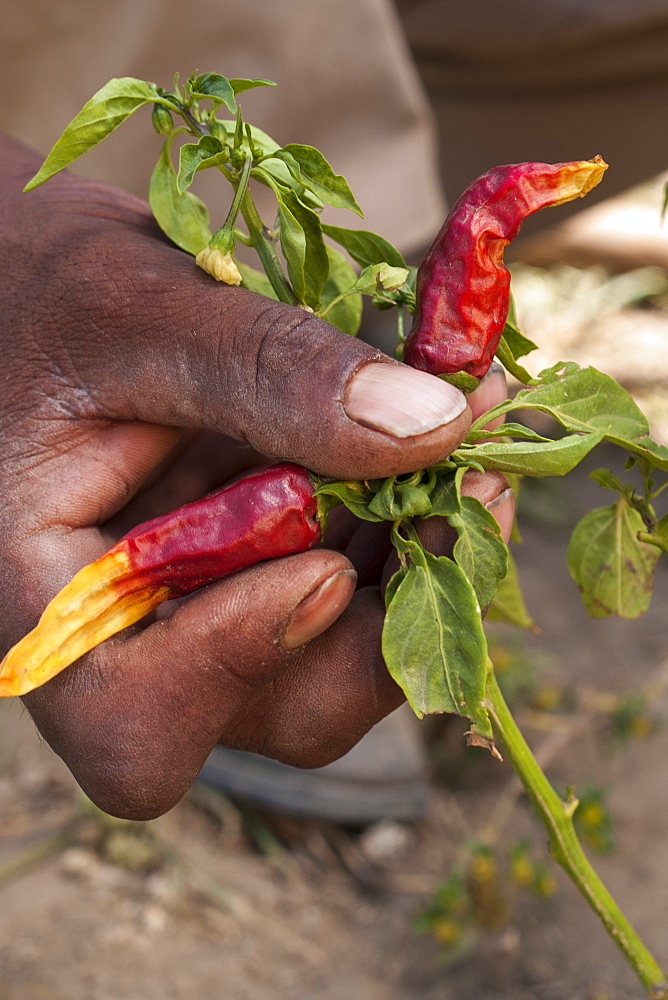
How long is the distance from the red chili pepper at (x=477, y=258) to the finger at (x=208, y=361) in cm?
7

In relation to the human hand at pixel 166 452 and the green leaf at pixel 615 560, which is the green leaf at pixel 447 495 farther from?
the green leaf at pixel 615 560

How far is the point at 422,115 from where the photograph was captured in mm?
2318

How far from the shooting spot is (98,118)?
99cm

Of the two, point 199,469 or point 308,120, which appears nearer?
point 199,469

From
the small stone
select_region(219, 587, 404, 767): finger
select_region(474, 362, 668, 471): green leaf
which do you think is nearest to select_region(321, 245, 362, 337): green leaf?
select_region(474, 362, 668, 471): green leaf

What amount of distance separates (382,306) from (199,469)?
1.56ft

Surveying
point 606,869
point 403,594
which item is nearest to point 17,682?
point 403,594

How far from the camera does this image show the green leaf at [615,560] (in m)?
1.25

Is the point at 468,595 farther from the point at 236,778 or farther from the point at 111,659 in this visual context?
the point at 236,778

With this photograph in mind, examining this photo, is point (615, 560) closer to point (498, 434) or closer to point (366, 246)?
point (498, 434)

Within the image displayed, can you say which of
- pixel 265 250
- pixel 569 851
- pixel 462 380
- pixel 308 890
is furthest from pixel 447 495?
pixel 308 890

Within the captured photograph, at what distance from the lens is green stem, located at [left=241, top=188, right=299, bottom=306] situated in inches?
42.3

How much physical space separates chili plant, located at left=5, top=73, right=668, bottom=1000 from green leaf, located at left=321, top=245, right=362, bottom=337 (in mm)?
28

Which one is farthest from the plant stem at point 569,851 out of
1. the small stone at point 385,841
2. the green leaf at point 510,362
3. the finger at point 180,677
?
the small stone at point 385,841
